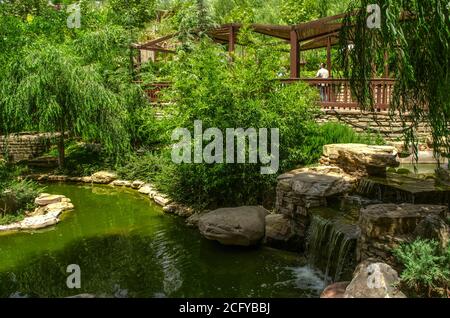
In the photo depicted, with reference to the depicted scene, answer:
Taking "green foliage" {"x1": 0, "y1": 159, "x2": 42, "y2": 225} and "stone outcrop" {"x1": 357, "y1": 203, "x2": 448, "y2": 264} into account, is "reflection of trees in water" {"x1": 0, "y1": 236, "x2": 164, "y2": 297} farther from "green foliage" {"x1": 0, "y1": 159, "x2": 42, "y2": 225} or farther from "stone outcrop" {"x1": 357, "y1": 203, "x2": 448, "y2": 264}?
"stone outcrop" {"x1": 357, "y1": 203, "x2": 448, "y2": 264}

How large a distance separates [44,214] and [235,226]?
5.02 meters

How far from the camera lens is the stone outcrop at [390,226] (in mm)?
6023

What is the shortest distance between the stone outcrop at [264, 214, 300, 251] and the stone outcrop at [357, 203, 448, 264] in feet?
7.97

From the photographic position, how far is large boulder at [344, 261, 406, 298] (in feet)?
16.7

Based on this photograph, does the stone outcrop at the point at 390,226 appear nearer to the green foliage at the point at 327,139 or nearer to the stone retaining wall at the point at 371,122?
the green foliage at the point at 327,139

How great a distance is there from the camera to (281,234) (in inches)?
348

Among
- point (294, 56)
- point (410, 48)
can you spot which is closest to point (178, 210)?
point (410, 48)

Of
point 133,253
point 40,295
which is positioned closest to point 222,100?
point 133,253

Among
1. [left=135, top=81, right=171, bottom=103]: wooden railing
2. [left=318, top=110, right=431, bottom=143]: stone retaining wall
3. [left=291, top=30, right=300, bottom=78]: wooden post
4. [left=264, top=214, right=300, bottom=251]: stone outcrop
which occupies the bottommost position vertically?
[left=264, top=214, right=300, bottom=251]: stone outcrop

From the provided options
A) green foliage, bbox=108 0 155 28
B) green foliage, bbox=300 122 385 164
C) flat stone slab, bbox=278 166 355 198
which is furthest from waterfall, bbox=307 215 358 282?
green foliage, bbox=108 0 155 28

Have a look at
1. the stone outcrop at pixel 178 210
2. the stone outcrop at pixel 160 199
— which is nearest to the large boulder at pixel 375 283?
the stone outcrop at pixel 178 210

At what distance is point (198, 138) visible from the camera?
10.6m

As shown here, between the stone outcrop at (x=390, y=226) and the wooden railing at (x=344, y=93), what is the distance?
6.56 meters
